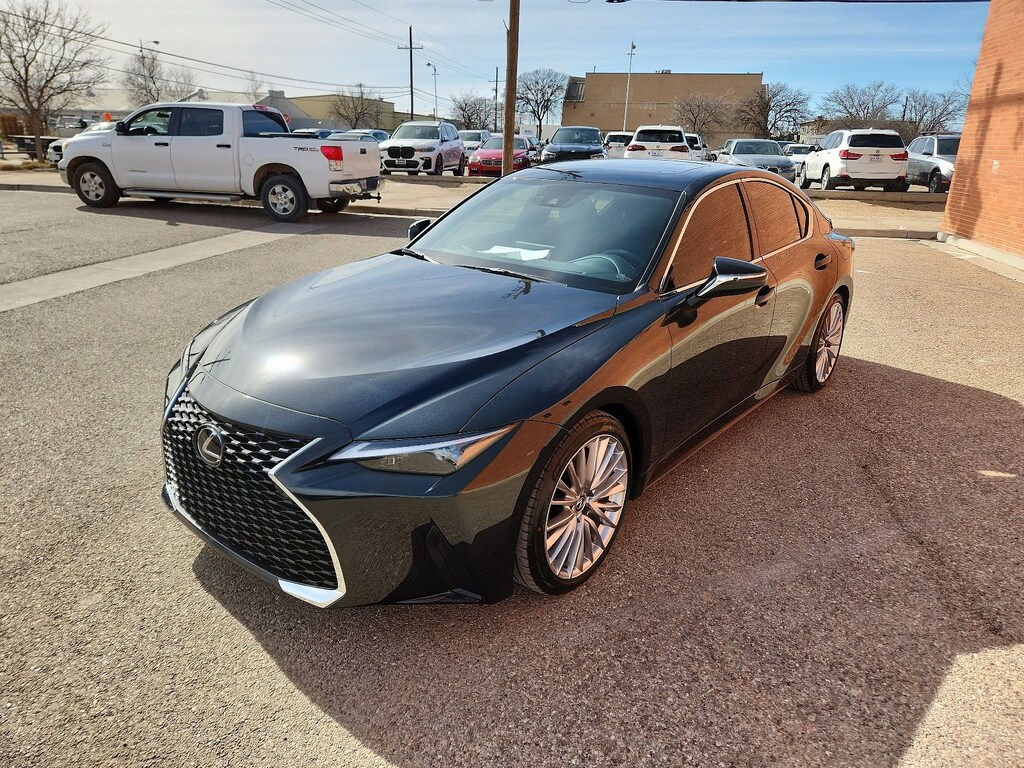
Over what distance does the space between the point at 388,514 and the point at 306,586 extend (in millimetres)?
414

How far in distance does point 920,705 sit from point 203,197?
1388 cm

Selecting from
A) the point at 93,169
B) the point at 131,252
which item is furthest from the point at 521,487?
the point at 93,169

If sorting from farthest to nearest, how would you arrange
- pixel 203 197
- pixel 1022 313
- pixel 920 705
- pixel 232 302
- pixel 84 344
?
1. pixel 203 197
2. pixel 1022 313
3. pixel 232 302
4. pixel 84 344
5. pixel 920 705

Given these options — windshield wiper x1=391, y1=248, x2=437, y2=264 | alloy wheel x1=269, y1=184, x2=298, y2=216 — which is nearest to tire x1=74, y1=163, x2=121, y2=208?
alloy wheel x1=269, y1=184, x2=298, y2=216

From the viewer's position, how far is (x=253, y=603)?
2.68m

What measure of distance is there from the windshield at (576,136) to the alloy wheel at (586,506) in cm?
2292

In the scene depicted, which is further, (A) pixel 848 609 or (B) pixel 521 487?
(A) pixel 848 609

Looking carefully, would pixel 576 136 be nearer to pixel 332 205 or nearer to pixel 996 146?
pixel 332 205

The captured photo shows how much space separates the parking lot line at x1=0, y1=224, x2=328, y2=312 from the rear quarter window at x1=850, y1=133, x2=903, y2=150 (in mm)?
16451

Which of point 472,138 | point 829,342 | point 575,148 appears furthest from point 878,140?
point 829,342

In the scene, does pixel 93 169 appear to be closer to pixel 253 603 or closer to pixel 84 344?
pixel 84 344

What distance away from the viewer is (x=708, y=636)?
259 cm

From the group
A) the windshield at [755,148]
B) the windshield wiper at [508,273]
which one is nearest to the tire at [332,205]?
the windshield wiper at [508,273]

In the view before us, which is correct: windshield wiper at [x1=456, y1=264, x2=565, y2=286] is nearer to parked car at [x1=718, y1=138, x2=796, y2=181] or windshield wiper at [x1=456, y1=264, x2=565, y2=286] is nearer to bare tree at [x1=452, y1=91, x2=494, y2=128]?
parked car at [x1=718, y1=138, x2=796, y2=181]
